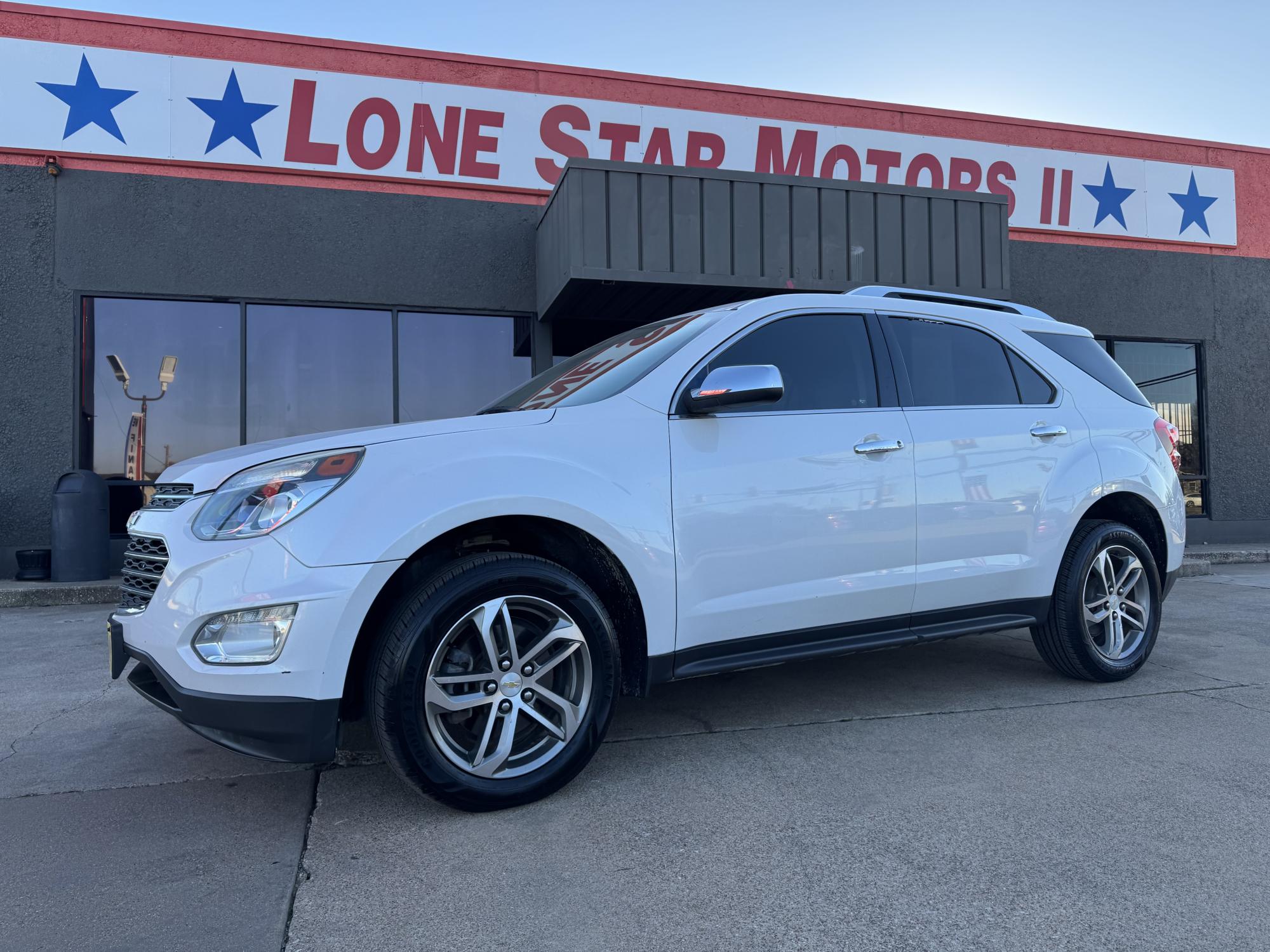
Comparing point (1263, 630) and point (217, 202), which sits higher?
point (217, 202)

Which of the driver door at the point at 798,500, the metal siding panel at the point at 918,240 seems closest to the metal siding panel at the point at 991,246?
the metal siding panel at the point at 918,240

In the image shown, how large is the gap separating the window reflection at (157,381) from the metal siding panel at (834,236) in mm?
6098

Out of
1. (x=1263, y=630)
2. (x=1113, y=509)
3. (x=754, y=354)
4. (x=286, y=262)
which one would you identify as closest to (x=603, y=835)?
(x=754, y=354)

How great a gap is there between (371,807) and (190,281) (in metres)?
7.84

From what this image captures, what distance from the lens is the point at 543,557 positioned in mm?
3176

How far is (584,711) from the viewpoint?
3.04 m

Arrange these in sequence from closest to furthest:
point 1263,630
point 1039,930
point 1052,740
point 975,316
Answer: point 1039,930 → point 1052,740 → point 975,316 → point 1263,630

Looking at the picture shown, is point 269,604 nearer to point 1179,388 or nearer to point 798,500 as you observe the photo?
point 798,500

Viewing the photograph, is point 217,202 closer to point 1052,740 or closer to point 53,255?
point 53,255

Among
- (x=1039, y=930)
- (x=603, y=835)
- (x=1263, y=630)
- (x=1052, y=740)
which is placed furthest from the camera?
(x=1263, y=630)

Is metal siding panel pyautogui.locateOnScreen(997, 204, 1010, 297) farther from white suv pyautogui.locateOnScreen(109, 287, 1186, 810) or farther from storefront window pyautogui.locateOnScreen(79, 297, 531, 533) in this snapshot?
storefront window pyautogui.locateOnScreen(79, 297, 531, 533)

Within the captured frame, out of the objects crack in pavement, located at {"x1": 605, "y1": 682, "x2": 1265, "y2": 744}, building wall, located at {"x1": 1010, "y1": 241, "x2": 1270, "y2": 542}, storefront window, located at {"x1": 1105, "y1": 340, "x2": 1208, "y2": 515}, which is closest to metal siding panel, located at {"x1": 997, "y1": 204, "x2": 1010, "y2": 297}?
building wall, located at {"x1": 1010, "y1": 241, "x2": 1270, "y2": 542}

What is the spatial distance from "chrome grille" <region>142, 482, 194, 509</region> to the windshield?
125 centimetres

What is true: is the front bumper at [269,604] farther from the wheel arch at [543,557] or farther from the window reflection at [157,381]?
the window reflection at [157,381]
